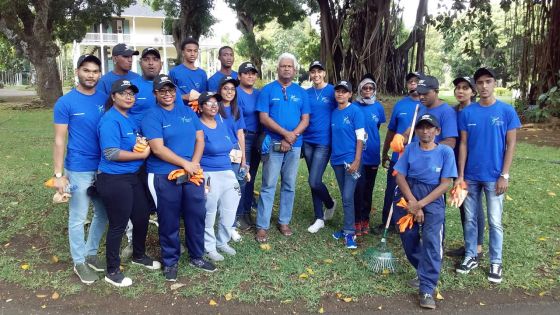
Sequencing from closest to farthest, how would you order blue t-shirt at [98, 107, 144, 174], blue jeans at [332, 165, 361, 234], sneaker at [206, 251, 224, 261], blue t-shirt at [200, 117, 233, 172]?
blue t-shirt at [98, 107, 144, 174]
blue t-shirt at [200, 117, 233, 172]
sneaker at [206, 251, 224, 261]
blue jeans at [332, 165, 361, 234]

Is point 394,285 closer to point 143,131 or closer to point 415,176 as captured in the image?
point 415,176

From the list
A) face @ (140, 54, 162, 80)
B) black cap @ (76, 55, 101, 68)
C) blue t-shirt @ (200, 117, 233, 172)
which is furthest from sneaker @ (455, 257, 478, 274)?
black cap @ (76, 55, 101, 68)

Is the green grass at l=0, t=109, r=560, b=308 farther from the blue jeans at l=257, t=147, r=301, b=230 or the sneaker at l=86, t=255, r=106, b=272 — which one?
the blue jeans at l=257, t=147, r=301, b=230

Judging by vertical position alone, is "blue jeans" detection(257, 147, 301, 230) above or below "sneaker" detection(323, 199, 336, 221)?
above

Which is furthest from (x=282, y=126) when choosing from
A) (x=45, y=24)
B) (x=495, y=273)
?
(x=45, y=24)

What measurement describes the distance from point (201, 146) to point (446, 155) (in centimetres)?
206

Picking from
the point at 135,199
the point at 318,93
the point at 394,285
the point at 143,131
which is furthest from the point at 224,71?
the point at 394,285

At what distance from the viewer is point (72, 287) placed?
4.01 m

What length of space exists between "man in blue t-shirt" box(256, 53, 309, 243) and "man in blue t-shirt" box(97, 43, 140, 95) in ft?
4.50

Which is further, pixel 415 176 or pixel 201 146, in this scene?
pixel 201 146

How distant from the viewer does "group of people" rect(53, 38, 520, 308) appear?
3.79 m

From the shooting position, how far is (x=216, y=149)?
4.27m

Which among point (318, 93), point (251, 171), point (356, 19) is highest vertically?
point (356, 19)

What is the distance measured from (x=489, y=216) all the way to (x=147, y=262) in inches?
123
